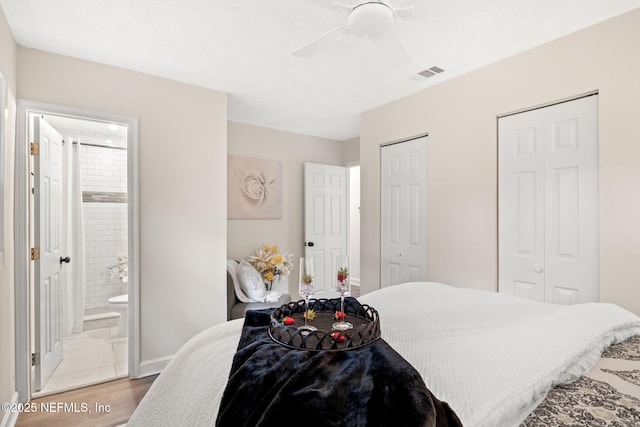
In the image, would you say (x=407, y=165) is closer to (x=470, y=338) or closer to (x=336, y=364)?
(x=470, y=338)

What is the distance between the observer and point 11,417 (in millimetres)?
2088

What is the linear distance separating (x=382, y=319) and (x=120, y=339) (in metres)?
3.40

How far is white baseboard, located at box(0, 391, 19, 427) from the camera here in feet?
6.45

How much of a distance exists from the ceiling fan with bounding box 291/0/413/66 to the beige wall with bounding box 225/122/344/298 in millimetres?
2579

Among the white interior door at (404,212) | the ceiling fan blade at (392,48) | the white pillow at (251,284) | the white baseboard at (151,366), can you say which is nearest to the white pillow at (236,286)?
the white pillow at (251,284)

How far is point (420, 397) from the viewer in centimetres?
76

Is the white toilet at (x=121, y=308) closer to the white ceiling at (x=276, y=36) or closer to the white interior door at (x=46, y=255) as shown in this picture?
the white interior door at (x=46, y=255)

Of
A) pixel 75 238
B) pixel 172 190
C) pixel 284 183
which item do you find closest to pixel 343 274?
pixel 172 190

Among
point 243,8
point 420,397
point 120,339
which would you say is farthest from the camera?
point 120,339

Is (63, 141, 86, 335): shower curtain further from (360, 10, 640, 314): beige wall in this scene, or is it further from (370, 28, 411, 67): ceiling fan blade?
(370, 28, 411, 67): ceiling fan blade

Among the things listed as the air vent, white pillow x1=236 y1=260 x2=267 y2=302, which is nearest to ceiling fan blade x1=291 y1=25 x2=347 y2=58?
the air vent

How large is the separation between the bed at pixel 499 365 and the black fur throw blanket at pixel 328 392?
14cm

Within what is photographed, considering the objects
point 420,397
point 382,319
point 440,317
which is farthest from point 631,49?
point 420,397

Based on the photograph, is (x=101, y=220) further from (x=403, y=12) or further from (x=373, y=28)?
(x=403, y=12)
